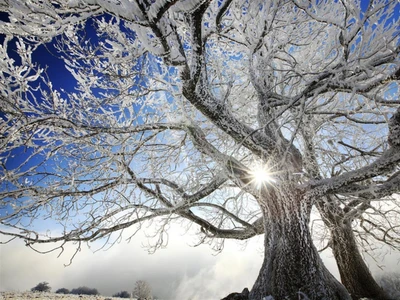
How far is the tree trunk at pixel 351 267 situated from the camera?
18.0ft

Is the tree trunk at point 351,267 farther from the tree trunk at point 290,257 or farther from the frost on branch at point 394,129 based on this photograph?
the frost on branch at point 394,129

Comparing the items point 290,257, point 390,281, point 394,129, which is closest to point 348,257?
point 390,281

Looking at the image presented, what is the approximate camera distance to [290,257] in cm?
381

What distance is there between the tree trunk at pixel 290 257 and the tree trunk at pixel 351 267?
2585 mm

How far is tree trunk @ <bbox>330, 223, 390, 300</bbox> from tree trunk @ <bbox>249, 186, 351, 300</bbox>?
102 inches

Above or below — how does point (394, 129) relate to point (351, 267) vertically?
above

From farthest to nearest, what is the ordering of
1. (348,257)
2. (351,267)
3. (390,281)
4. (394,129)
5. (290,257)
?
(390,281) → (348,257) → (351,267) → (290,257) → (394,129)

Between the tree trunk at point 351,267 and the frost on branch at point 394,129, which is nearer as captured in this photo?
the frost on branch at point 394,129

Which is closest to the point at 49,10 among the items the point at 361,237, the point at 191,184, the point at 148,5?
the point at 148,5

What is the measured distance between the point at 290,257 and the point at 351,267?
324 centimetres

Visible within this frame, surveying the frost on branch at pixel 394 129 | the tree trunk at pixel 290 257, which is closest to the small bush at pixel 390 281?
the tree trunk at pixel 290 257

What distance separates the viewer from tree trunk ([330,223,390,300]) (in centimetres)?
549

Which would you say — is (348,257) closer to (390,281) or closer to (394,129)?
(390,281)

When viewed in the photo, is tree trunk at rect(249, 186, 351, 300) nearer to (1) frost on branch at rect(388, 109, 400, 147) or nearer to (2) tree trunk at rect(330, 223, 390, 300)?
(1) frost on branch at rect(388, 109, 400, 147)
